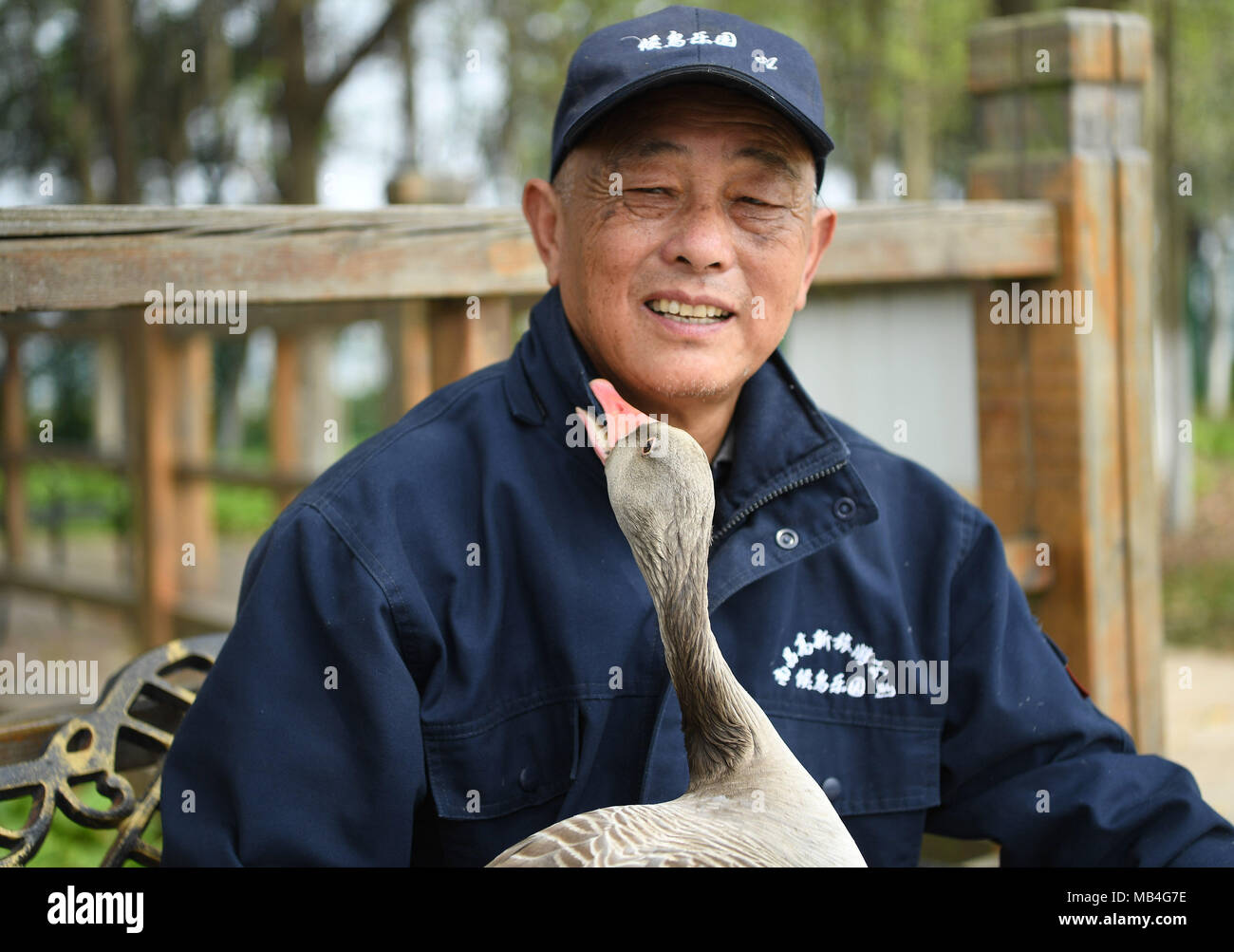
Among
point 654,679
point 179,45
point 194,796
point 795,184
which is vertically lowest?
point 194,796

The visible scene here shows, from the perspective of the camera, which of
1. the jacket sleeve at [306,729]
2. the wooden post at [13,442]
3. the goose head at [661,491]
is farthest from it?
the wooden post at [13,442]

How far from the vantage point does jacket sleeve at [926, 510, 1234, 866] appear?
2.53 metres

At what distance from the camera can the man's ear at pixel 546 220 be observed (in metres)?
2.58

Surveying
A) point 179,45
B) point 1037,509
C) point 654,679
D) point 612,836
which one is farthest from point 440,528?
point 179,45

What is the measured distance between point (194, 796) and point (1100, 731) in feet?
6.00

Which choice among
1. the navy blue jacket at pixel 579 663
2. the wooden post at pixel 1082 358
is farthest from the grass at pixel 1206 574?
the navy blue jacket at pixel 579 663

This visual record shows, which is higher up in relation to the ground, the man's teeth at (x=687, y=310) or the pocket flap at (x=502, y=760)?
the man's teeth at (x=687, y=310)

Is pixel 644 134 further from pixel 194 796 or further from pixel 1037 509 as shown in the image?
pixel 1037 509

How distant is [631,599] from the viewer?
7.70ft

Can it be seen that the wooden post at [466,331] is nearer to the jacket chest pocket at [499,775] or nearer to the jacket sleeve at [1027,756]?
the jacket chest pocket at [499,775]

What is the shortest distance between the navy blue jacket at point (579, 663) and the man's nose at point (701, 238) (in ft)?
0.95

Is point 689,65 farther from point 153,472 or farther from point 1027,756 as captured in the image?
point 153,472

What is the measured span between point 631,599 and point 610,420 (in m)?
0.48
